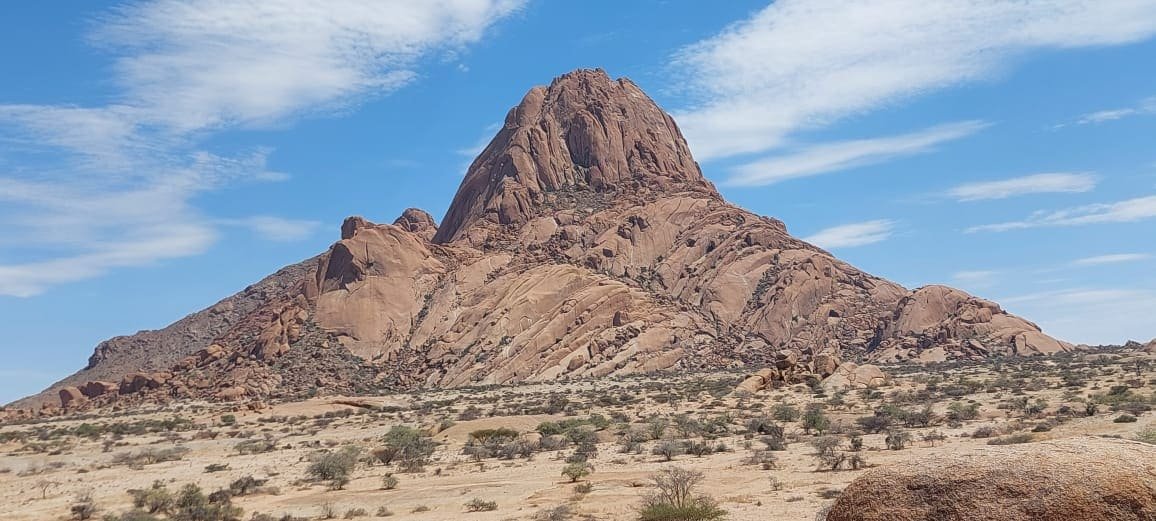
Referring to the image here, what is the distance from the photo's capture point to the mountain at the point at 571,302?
83.6 meters

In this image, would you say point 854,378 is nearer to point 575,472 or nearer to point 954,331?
point 575,472

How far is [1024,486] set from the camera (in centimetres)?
670

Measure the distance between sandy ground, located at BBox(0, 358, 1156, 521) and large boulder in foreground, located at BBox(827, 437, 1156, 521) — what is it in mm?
414

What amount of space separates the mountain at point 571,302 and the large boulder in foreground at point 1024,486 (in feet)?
203

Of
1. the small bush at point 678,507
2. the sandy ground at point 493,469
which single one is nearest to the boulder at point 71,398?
the sandy ground at point 493,469

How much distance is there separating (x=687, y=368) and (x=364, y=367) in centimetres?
3370

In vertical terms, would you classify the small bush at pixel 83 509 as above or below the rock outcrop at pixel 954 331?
below

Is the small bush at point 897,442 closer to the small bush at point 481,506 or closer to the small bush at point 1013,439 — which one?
the small bush at point 1013,439

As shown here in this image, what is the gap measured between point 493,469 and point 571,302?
62.9 meters

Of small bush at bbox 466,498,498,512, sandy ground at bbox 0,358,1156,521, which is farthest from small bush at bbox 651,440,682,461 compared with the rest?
small bush at bbox 466,498,498,512

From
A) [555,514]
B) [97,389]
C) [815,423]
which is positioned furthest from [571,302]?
[555,514]

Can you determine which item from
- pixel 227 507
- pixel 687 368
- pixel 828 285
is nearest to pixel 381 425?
pixel 227 507

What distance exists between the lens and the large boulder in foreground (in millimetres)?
6445

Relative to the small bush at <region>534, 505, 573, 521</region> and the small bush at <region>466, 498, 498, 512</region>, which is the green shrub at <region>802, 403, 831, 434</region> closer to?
the small bush at <region>466, 498, 498, 512</region>
